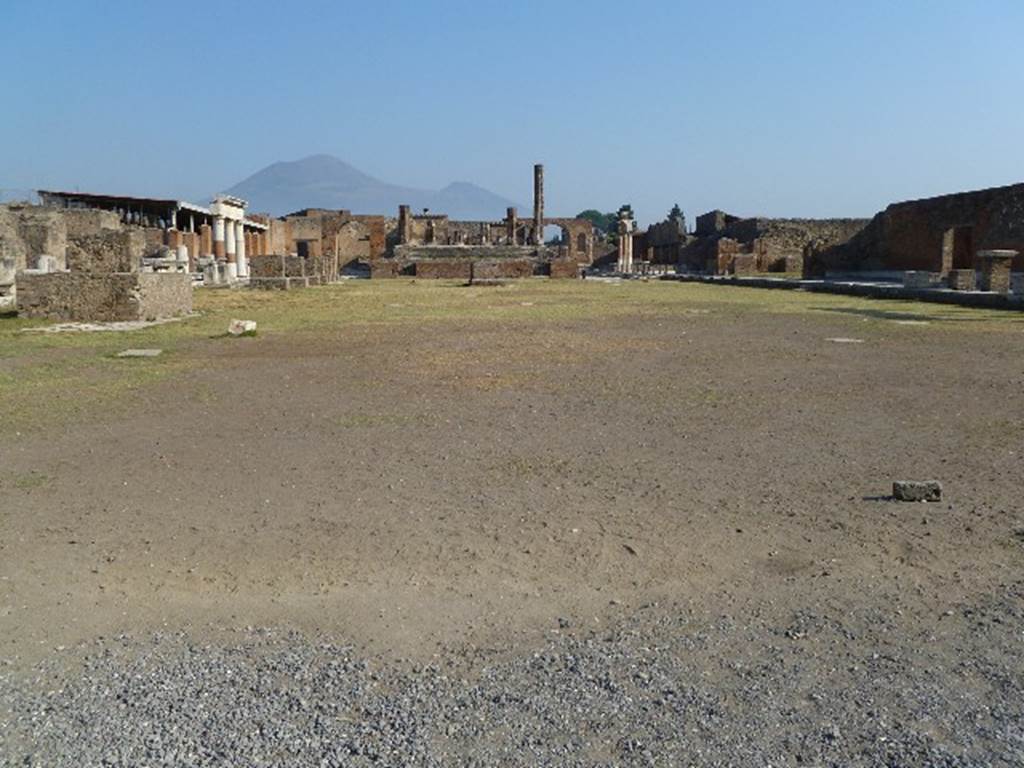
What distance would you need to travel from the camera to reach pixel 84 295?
1611 centimetres

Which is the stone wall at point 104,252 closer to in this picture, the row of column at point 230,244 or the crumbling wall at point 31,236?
the crumbling wall at point 31,236

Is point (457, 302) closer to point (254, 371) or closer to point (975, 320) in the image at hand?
point (975, 320)

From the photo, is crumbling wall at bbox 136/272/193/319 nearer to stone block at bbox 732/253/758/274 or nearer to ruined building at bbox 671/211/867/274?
ruined building at bbox 671/211/867/274

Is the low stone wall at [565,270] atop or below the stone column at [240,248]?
below

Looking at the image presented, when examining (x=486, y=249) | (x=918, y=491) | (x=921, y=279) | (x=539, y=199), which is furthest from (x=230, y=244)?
(x=539, y=199)

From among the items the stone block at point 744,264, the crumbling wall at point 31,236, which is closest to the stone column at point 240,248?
the crumbling wall at point 31,236

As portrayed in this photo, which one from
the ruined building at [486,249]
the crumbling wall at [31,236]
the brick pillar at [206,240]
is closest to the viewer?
the crumbling wall at [31,236]

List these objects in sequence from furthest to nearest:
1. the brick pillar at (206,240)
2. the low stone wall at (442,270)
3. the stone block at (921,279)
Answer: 1. the low stone wall at (442,270)
2. the brick pillar at (206,240)
3. the stone block at (921,279)

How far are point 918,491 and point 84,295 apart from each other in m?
14.8

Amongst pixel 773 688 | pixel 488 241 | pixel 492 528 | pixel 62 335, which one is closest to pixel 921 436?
pixel 492 528

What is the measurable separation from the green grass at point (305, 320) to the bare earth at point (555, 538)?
0.39 metres

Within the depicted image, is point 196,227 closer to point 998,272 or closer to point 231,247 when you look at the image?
point 231,247

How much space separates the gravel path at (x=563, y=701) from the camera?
2473mm

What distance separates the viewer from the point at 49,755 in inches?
96.1
